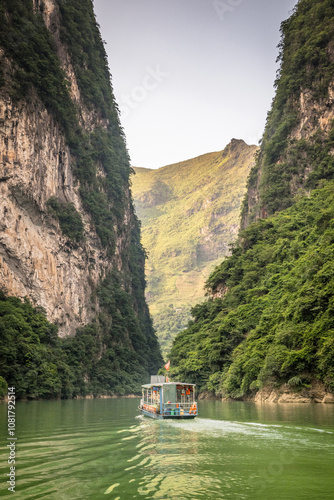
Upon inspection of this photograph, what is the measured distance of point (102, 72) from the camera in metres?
99.9

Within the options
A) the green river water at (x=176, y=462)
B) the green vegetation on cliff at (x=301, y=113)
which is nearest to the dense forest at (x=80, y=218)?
the green river water at (x=176, y=462)

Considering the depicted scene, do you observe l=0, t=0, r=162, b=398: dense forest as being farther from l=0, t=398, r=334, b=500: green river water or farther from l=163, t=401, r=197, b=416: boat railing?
l=0, t=398, r=334, b=500: green river water

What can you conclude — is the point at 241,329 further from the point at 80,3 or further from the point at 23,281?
the point at 80,3

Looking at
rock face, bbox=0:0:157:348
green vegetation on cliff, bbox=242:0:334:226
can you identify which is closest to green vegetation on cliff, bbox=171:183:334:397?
green vegetation on cliff, bbox=242:0:334:226

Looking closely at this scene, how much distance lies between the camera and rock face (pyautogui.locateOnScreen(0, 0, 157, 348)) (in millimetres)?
57178

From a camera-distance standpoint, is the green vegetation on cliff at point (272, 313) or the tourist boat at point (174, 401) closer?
the tourist boat at point (174, 401)

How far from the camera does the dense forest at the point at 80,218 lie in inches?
1996

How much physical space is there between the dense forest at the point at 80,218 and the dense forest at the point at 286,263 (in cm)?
1430

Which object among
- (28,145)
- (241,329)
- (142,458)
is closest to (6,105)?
(28,145)

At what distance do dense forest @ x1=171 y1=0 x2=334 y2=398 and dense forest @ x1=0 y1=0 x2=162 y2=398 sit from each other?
1430cm

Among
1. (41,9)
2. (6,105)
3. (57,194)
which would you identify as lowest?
(57,194)

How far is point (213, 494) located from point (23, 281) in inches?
2025

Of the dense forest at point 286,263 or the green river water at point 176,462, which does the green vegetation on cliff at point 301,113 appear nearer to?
the dense forest at point 286,263

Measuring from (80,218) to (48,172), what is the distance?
31.5ft
